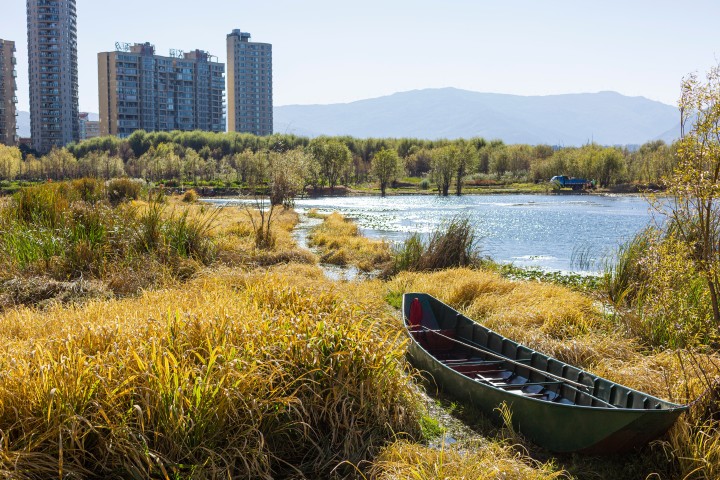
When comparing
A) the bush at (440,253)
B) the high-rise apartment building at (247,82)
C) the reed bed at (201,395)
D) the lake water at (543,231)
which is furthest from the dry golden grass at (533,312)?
→ the high-rise apartment building at (247,82)

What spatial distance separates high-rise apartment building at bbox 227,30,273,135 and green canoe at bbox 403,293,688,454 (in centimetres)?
18613

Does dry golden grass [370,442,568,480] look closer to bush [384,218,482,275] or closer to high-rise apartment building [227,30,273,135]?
bush [384,218,482,275]

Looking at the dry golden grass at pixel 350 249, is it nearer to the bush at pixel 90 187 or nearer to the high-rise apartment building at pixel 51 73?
the bush at pixel 90 187

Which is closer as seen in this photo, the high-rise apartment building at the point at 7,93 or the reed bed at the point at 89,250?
the reed bed at the point at 89,250

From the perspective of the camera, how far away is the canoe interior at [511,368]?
669 cm

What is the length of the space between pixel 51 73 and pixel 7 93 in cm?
1240

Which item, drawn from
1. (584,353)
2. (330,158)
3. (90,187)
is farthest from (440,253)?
Answer: (330,158)

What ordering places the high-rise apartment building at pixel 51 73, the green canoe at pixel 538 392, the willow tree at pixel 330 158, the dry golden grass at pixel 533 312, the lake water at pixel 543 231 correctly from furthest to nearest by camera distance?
the high-rise apartment building at pixel 51 73
the willow tree at pixel 330 158
the lake water at pixel 543 231
the dry golden grass at pixel 533 312
the green canoe at pixel 538 392

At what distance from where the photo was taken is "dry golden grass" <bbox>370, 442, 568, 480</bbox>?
16.4 ft

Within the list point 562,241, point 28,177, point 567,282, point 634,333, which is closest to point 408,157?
point 28,177

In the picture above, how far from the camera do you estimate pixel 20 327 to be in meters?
7.27

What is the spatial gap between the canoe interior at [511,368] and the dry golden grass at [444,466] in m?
1.19

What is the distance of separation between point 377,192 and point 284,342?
8370 centimetres

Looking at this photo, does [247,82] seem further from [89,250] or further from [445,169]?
[89,250]
